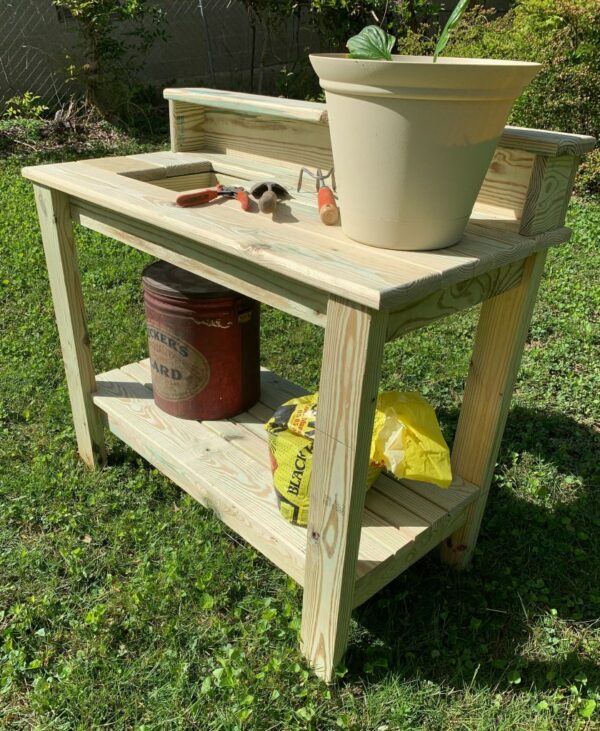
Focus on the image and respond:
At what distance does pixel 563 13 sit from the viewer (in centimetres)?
545

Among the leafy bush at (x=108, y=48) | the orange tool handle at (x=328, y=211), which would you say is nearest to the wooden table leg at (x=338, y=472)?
the orange tool handle at (x=328, y=211)

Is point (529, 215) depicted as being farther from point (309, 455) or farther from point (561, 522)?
point (561, 522)

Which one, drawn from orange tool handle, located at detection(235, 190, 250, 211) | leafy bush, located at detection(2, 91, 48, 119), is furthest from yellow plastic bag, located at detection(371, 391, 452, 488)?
leafy bush, located at detection(2, 91, 48, 119)

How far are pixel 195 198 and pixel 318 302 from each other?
565mm

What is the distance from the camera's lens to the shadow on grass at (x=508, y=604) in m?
1.84

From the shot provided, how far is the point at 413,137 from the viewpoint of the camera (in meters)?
1.23

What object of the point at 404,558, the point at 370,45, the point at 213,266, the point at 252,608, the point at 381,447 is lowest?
the point at 252,608

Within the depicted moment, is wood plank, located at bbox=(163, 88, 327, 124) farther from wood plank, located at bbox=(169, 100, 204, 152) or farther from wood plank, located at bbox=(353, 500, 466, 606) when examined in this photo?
wood plank, located at bbox=(353, 500, 466, 606)

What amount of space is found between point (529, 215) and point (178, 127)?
134 cm

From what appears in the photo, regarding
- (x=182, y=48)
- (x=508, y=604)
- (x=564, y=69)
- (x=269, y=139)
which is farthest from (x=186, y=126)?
(x=182, y=48)

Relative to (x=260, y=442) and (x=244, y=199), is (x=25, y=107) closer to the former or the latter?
(x=260, y=442)

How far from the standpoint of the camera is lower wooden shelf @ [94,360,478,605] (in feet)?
5.80

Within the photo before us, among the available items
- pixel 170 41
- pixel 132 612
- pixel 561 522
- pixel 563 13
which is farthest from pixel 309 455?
pixel 170 41

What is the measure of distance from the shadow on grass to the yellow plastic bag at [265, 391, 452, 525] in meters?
0.44
